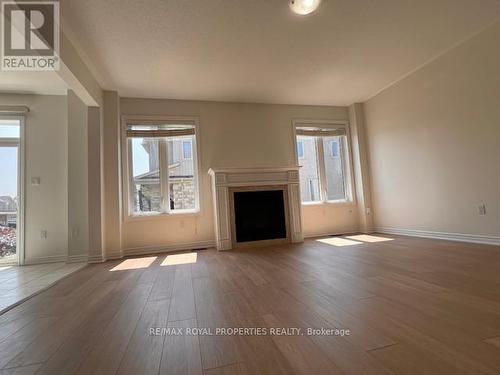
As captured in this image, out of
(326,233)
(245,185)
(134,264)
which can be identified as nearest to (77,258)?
(134,264)

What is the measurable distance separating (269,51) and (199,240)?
10.1 feet

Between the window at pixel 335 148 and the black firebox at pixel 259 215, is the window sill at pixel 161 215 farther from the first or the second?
the window at pixel 335 148

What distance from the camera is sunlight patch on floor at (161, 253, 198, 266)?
130 inches

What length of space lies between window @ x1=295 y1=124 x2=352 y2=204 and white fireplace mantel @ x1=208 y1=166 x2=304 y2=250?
23.3 inches

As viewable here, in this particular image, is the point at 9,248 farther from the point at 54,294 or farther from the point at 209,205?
the point at 209,205

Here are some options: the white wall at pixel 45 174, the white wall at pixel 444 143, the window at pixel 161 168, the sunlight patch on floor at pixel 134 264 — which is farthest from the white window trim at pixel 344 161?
the white wall at pixel 45 174

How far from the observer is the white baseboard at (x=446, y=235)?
10.5 feet

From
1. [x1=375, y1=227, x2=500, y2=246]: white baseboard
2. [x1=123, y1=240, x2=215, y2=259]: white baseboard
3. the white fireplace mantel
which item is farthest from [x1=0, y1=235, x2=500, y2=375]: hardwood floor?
the white fireplace mantel

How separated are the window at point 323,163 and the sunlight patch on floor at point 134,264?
304cm

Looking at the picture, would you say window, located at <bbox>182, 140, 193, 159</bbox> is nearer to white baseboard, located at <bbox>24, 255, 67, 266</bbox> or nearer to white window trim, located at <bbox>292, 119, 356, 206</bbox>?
white window trim, located at <bbox>292, 119, 356, 206</bbox>

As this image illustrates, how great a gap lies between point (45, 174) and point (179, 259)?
8.23 feet

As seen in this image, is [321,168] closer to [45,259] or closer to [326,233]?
[326,233]

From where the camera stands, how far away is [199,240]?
438 centimetres

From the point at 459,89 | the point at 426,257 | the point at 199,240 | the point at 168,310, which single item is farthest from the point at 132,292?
the point at 459,89
